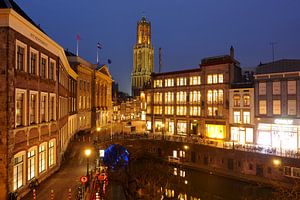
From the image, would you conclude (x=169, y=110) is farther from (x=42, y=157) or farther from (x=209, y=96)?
(x=42, y=157)

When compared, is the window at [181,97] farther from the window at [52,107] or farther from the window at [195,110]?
the window at [52,107]

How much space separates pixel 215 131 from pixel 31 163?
38.1m

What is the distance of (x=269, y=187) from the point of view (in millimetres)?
35031

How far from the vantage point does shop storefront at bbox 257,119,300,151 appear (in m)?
39.3

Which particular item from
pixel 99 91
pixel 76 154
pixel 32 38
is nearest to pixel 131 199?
pixel 76 154

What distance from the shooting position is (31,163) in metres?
20.7

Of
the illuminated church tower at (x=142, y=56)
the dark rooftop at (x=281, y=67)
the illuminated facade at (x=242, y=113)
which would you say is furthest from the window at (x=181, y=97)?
the illuminated church tower at (x=142, y=56)

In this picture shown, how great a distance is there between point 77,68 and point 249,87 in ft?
117

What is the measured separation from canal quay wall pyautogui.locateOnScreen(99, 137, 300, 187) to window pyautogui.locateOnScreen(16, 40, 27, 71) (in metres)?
28.6

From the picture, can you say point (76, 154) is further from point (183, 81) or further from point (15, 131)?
point (183, 81)

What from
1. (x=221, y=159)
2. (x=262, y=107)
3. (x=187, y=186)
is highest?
(x=262, y=107)

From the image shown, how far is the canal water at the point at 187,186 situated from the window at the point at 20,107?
1516 cm

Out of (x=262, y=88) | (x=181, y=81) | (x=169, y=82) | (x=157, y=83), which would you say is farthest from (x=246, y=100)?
(x=157, y=83)

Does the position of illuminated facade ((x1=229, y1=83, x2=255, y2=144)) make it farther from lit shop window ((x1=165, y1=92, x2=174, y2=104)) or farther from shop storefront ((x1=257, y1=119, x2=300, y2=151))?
lit shop window ((x1=165, y1=92, x2=174, y2=104))
